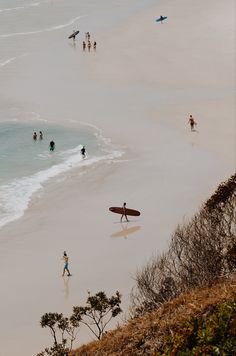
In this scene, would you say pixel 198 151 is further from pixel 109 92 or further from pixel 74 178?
pixel 109 92

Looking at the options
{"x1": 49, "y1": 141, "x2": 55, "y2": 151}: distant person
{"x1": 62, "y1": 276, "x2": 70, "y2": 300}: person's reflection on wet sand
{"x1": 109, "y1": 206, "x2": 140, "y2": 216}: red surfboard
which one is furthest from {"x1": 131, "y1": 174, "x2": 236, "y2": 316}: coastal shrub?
{"x1": 49, "y1": 141, "x2": 55, "y2": 151}: distant person

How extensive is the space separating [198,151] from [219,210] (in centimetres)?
2312

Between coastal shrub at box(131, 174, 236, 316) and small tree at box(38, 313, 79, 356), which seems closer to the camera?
small tree at box(38, 313, 79, 356)

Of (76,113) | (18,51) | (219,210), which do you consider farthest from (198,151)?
(18,51)

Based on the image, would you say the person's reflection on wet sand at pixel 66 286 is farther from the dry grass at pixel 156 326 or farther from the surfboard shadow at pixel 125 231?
the dry grass at pixel 156 326

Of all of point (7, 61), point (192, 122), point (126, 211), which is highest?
point (7, 61)

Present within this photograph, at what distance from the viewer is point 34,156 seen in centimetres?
5075

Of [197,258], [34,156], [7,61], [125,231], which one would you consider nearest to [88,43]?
[7,61]

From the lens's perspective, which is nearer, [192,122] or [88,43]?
[192,122]

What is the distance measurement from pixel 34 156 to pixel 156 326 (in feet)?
118

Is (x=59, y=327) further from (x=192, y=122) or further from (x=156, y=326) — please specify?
(x=192, y=122)

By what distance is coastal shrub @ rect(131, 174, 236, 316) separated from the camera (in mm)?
21547

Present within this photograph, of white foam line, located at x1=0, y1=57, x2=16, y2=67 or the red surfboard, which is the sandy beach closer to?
the red surfboard

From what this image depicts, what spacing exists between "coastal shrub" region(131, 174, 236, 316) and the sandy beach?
3.84 m
